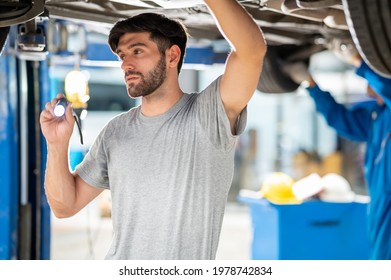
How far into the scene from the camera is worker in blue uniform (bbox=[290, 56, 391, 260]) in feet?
12.7

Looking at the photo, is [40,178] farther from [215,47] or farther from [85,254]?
[85,254]

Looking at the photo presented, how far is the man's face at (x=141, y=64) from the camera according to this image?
2285mm

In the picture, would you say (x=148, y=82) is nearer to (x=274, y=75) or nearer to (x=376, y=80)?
(x=376, y=80)

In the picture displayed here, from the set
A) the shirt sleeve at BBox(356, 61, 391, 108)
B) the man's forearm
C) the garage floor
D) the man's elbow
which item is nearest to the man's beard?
the man's forearm

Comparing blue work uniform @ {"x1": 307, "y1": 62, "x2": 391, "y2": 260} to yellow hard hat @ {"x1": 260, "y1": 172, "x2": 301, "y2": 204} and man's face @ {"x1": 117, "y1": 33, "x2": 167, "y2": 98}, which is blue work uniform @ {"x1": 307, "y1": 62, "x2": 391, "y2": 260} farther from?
man's face @ {"x1": 117, "y1": 33, "x2": 167, "y2": 98}

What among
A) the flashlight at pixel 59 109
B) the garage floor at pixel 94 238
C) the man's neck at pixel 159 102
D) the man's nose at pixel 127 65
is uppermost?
the man's nose at pixel 127 65

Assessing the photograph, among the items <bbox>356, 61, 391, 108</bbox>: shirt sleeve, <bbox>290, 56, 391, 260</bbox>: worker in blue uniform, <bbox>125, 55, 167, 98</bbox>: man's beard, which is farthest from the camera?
<bbox>290, 56, 391, 260</bbox>: worker in blue uniform

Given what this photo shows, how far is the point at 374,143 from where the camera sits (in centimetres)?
411

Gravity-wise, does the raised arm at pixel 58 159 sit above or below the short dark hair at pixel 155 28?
below

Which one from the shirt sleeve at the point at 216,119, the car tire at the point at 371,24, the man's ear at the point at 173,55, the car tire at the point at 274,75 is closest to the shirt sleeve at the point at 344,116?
the car tire at the point at 274,75

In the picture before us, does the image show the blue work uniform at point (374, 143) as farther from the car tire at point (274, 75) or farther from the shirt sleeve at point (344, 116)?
the car tire at point (274, 75)

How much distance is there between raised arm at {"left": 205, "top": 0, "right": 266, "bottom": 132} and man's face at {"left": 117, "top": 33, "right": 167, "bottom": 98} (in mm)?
237

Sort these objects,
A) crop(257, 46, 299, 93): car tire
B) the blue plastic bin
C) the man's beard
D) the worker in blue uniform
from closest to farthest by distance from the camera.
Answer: the man's beard < the worker in blue uniform < crop(257, 46, 299, 93): car tire < the blue plastic bin

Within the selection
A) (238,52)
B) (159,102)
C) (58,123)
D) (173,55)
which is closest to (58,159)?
(58,123)
